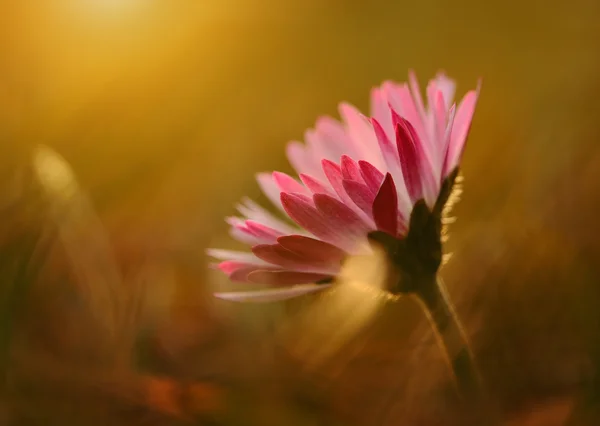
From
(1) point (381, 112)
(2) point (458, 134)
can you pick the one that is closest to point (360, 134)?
(1) point (381, 112)

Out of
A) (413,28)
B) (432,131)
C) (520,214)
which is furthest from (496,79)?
(432,131)

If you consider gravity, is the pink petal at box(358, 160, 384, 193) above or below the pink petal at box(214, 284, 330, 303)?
above

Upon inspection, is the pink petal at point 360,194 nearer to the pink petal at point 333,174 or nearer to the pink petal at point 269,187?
the pink petal at point 333,174

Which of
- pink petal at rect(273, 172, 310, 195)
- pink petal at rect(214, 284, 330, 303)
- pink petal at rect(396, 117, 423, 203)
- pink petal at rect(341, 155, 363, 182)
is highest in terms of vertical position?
pink petal at rect(273, 172, 310, 195)

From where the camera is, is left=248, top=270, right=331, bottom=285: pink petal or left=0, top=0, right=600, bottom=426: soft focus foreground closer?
left=248, top=270, right=331, bottom=285: pink petal

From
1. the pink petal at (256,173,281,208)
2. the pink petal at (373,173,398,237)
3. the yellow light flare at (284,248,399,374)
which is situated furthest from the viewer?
the pink petal at (256,173,281,208)

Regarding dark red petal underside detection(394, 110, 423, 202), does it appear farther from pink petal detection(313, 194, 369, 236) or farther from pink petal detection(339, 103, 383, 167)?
pink petal detection(339, 103, 383, 167)

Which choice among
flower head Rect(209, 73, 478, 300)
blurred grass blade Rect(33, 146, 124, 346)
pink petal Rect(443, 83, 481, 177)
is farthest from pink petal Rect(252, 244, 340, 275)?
blurred grass blade Rect(33, 146, 124, 346)

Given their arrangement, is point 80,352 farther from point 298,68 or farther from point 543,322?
point 298,68
